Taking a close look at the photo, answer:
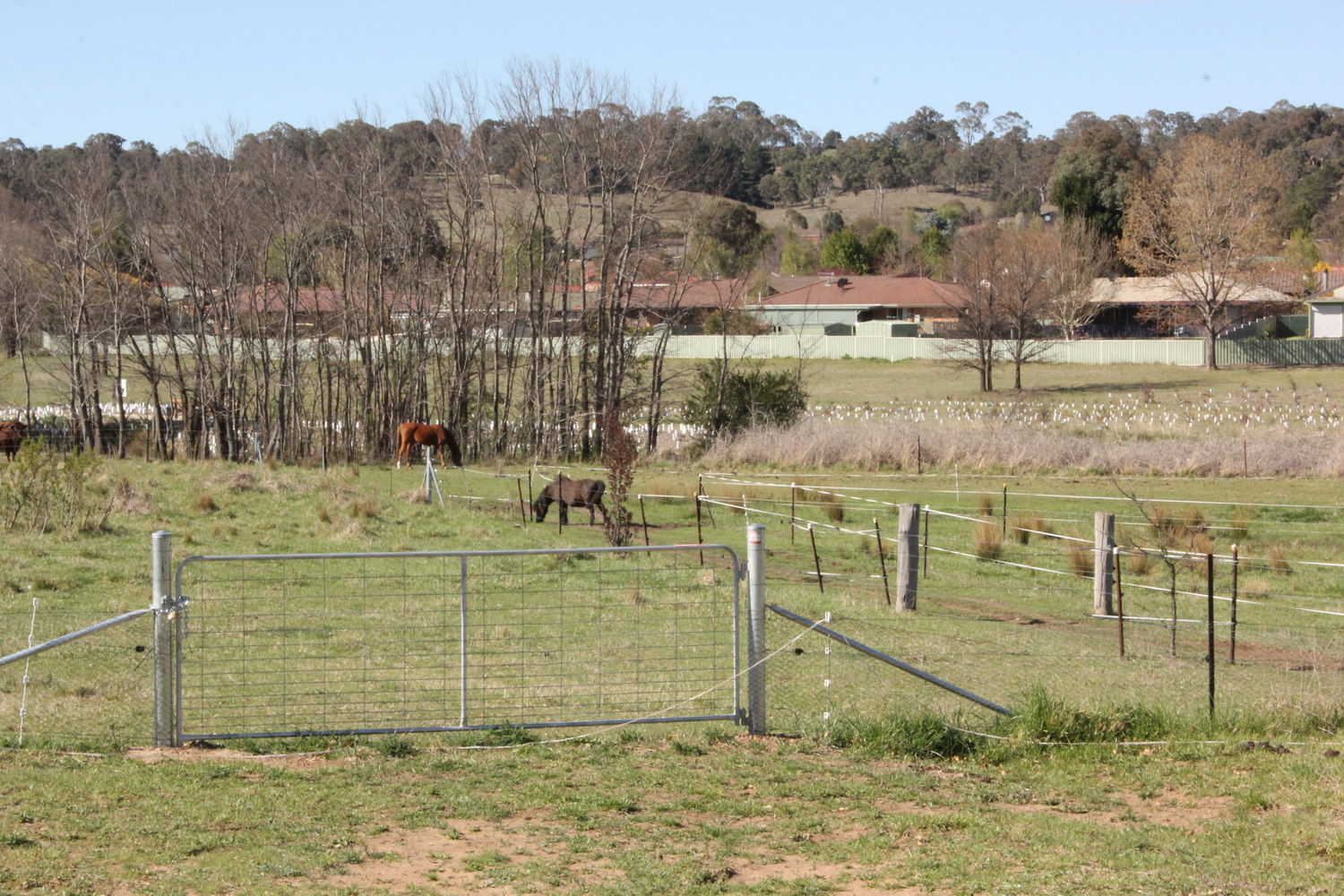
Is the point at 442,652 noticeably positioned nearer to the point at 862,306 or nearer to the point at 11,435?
the point at 11,435

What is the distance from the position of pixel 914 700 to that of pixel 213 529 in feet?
41.8

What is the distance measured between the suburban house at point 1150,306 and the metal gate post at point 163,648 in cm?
6496

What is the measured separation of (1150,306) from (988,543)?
194 feet

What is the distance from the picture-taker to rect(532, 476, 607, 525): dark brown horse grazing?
21.7 meters

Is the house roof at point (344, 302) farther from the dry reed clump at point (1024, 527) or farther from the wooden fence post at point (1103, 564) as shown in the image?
the wooden fence post at point (1103, 564)

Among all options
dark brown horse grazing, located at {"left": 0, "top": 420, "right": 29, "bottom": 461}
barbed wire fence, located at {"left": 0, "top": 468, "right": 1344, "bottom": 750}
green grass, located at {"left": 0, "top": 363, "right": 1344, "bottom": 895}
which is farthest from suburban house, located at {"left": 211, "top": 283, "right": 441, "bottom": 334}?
green grass, located at {"left": 0, "top": 363, "right": 1344, "bottom": 895}

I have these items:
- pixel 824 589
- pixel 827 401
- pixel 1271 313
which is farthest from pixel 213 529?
pixel 1271 313

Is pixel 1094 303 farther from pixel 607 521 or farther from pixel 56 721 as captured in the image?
pixel 56 721

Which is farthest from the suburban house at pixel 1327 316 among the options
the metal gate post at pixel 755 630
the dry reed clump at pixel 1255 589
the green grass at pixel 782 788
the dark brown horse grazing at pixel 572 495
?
the metal gate post at pixel 755 630

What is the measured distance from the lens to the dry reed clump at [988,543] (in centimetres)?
1936

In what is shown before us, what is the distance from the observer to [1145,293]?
242 feet

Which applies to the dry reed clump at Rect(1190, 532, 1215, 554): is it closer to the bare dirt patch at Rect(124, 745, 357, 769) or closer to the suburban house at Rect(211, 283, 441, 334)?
the bare dirt patch at Rect(124, 745, 357, 769)

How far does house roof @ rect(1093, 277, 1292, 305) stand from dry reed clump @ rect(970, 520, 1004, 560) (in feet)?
169

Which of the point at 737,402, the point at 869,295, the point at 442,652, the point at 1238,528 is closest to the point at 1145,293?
the point at 869,295
